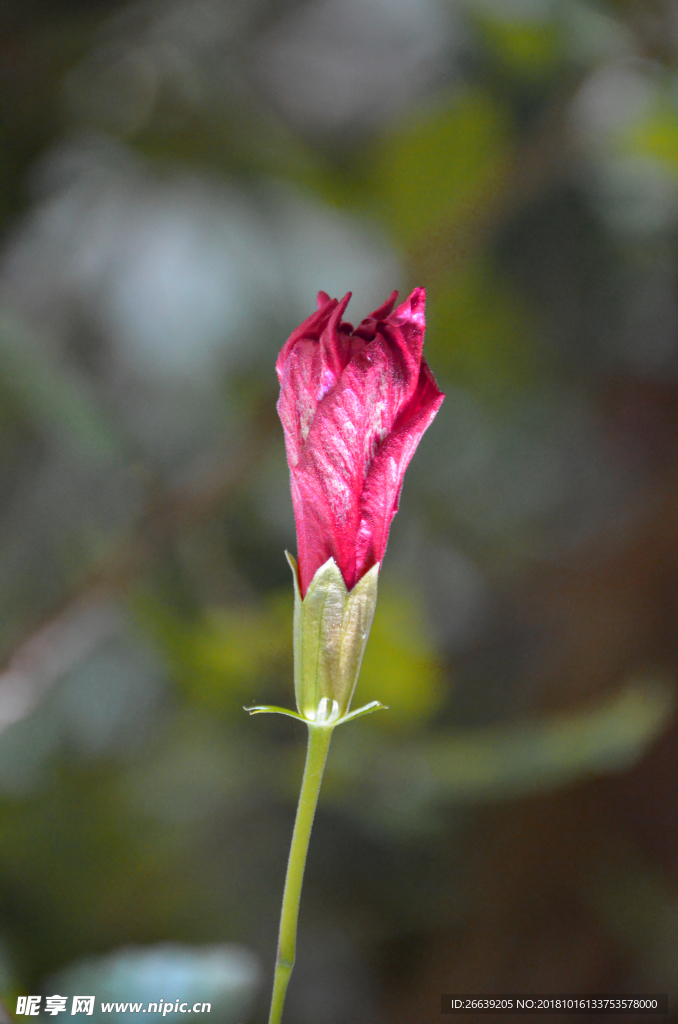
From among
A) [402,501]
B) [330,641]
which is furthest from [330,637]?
[402,501]

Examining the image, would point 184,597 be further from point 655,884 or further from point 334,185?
point 655,884

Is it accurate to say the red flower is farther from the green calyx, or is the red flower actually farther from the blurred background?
the blurred background

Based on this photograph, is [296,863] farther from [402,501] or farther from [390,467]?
[402,501]

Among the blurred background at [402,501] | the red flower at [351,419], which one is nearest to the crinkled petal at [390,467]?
the red flower at [351,419]

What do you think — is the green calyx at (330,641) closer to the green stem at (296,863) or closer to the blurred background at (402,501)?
the green stem at (296,863)

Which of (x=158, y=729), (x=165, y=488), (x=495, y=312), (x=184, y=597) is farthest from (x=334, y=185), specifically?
(x=158, y=729)

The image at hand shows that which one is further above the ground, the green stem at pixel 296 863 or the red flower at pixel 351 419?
the red flower at pixel 351 419

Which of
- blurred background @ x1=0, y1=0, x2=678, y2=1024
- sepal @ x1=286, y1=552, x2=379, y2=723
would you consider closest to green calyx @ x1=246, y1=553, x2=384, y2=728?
sepal @ x1=286, y1=552, x2=379, y2=723
